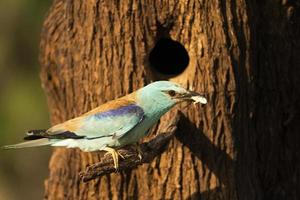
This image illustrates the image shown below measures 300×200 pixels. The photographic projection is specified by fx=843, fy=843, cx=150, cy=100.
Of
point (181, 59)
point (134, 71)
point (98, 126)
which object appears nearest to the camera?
point (98, 126)

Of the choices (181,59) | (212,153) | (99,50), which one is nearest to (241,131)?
(212,153)

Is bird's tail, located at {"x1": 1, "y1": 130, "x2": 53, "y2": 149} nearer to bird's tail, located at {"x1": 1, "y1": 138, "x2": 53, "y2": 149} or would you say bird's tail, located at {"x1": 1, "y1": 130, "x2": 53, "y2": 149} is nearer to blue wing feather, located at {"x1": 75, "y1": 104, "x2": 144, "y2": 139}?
bird's tail, located at {"x1": 1, "y1": 138, "x2": 53, "y2": 149}

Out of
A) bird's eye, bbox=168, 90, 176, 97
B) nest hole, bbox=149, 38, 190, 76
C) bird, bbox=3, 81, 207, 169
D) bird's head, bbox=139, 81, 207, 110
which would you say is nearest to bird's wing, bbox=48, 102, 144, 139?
bird, bbox=3, 81, 207, 169

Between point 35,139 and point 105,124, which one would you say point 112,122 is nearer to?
point 105,124

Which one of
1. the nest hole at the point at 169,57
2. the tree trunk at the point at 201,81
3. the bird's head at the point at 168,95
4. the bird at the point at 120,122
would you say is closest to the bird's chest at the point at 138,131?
the bird at the point at 120,122

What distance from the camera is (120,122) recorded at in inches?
235

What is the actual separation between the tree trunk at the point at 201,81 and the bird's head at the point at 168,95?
0.61 meters

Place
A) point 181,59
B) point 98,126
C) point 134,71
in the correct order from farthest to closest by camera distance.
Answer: point 181,59 < point 134,71 < point 98,126

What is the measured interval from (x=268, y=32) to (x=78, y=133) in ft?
6.32

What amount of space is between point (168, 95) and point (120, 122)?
392mm

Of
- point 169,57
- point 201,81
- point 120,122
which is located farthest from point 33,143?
point 169,57

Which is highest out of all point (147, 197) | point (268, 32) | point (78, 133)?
point (268, 32)

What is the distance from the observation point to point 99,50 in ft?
22.2

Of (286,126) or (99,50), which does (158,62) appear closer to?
(99,50)
